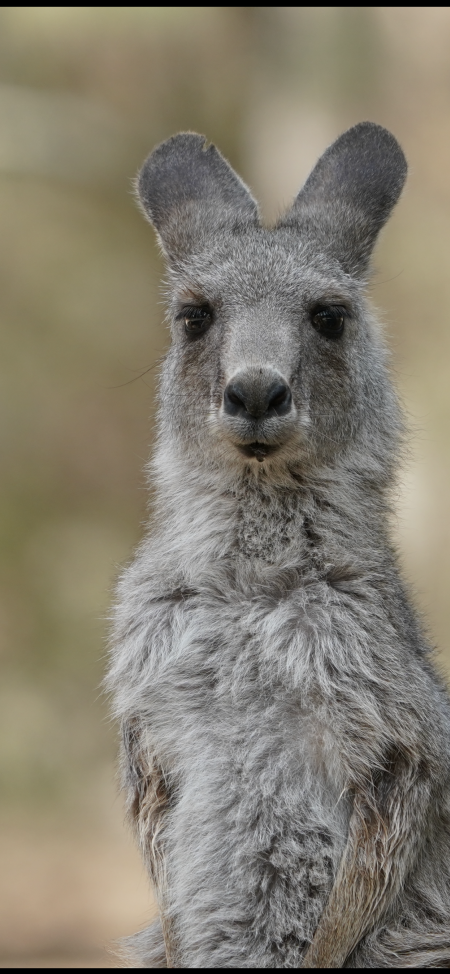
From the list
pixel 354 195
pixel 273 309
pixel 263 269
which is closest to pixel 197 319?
pixel 263 269

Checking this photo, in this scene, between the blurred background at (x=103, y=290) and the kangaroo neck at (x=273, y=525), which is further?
the blurred background at (x=103, y=290)

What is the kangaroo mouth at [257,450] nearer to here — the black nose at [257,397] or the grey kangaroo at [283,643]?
the grey kangaroo at [283,643]

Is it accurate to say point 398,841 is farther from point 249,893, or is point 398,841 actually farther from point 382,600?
point 382,600

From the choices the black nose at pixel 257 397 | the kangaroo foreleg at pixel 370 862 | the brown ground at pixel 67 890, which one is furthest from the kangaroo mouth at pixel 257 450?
the brown ground at pixel 67 890

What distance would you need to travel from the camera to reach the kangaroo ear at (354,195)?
5719mm

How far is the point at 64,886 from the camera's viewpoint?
37.4 feet

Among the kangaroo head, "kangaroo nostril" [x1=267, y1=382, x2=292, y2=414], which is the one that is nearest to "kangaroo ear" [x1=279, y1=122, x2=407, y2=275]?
the kangaroo head

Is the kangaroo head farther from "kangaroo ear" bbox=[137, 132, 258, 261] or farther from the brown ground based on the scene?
the brown ground

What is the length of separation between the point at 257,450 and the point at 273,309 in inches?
28.1

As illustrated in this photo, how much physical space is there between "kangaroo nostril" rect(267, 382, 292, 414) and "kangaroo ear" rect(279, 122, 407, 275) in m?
1.24

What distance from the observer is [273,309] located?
508cm

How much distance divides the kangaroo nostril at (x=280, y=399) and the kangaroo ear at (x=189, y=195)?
140 cm

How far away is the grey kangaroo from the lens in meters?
4.61

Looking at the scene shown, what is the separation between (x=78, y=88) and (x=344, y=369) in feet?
28.1
